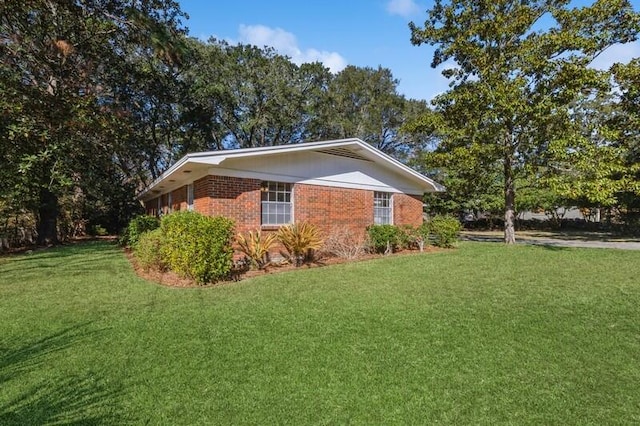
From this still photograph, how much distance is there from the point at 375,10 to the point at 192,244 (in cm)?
932

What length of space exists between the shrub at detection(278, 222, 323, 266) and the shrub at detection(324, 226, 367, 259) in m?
1.61

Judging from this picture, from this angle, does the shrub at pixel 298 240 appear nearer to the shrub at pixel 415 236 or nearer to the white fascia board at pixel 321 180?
the white fascia board at pixel 321 180

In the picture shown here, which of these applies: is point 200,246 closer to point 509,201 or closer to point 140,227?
point 140,227

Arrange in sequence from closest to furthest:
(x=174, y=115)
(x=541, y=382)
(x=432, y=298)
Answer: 1. (x=541, y=382)
2. (x=432, y=298)
3. (x=174, y=115)

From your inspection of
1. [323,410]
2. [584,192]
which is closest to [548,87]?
[584,192]

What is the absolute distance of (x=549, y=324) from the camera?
5.09 metres

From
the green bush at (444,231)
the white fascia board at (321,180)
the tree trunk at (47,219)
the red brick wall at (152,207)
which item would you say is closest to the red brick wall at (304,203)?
the white fascia board at (321,180)

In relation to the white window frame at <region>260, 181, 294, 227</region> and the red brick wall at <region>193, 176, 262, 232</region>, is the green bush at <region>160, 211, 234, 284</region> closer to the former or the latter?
the red brick wall at <region>193, 176, 262, 232</region>

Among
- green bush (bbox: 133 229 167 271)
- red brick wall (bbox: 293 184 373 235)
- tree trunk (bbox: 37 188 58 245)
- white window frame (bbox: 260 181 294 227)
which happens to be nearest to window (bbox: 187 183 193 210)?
white window frame (bbox: 260 181 294 227)

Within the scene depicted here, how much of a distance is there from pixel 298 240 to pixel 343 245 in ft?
7.68

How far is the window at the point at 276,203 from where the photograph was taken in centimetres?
1112

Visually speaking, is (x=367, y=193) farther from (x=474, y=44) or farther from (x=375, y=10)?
(x=474, y=44)

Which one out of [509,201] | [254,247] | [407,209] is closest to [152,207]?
[254,247]

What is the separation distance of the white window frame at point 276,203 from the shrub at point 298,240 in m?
1.12
